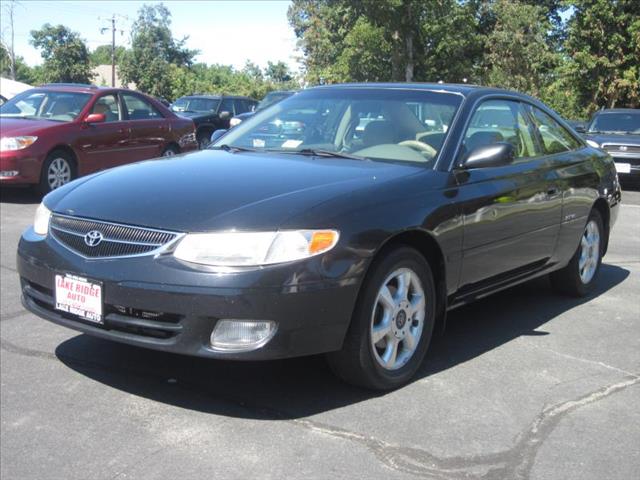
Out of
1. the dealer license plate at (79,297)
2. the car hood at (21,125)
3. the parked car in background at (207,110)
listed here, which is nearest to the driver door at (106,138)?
the car hood at (21,125)

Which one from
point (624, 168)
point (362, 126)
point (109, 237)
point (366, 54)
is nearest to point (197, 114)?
point (624, 168)

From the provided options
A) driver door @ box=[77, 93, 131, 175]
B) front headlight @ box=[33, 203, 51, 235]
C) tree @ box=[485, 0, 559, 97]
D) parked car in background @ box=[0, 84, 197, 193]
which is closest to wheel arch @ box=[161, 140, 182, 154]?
parked car in background @ box=[0, 84, 197, 193]

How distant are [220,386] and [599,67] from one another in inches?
1020

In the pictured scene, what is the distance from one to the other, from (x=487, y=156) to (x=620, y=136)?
11072mm

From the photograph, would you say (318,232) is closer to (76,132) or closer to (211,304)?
(211,304)

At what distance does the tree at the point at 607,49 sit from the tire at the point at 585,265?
22012 mm

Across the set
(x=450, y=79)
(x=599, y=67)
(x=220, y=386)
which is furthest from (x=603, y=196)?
(x=450, y=79)

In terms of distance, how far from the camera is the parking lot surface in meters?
3.18

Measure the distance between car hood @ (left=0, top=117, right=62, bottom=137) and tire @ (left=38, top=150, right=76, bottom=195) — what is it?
15.2 inches

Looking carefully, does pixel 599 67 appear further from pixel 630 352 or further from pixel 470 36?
pixel 630 352

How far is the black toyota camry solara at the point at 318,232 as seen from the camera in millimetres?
3408

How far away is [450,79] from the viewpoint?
41875 mm

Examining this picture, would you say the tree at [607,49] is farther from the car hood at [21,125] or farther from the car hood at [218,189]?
the car hood at [218,189]

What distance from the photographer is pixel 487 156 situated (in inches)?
171
